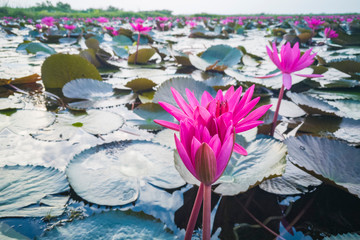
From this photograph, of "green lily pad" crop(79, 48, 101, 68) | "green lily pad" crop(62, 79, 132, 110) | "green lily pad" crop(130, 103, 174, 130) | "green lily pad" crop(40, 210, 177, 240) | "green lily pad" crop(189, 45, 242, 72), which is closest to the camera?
"green lily pad" crop(40, 210, 177, 240)

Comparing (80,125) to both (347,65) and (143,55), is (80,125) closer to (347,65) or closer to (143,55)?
(143,55)

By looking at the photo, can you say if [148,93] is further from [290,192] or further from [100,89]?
[290,192]

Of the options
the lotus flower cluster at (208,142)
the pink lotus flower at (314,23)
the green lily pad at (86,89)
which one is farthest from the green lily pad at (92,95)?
the pink lotus flower at (314,23)

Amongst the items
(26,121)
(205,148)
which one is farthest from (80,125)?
(205,148)

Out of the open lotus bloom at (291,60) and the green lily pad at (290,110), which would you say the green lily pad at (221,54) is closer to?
the green lily pad at (290,110)

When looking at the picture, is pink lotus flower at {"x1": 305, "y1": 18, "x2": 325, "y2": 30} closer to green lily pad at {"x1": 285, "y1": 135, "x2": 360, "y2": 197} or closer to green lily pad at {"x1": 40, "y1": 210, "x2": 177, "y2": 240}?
green lily pad at {"x1": 285, "y1": 135, "x2": 360, "y2": 197}

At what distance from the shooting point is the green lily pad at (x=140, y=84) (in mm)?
1473

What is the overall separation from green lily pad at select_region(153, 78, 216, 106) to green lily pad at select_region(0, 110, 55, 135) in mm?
545

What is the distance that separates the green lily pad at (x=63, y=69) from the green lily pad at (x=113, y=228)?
121 cm

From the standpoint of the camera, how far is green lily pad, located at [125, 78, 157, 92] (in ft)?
4.83

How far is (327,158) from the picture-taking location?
78 centimetres

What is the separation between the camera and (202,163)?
0.32m

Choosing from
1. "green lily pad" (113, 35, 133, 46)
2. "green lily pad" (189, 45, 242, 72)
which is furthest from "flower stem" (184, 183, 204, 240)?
"green lily pad" (113, 35, 133, 46)

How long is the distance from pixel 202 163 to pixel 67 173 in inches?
21.4
